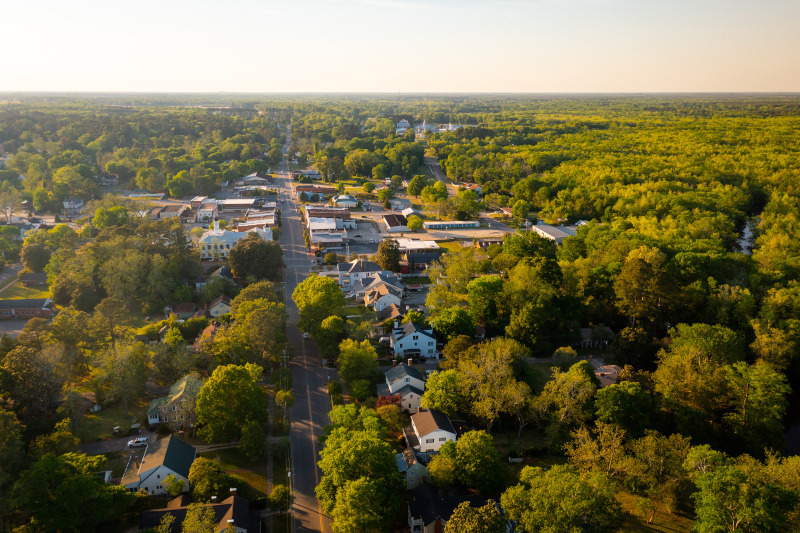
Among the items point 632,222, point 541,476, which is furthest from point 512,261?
point 541,476

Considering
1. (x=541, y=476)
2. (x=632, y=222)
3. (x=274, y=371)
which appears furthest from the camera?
(x=632, y=222)

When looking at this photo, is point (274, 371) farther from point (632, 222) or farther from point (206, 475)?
point (632, 222)

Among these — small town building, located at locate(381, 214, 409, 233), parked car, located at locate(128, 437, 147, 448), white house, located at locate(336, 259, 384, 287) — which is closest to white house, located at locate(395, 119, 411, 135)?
small town building, located at locate(381, 214, 409, 233)

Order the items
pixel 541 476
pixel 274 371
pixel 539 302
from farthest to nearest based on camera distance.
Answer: pixel 539 302
pixel 274 371
pixel 541 476

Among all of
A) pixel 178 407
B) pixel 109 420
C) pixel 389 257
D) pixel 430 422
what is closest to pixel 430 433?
pixel 430 422

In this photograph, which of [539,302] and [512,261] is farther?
[512,261]

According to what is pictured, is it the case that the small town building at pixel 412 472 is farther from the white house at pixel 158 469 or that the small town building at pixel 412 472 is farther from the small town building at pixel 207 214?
the small town building at pixel 207 214
